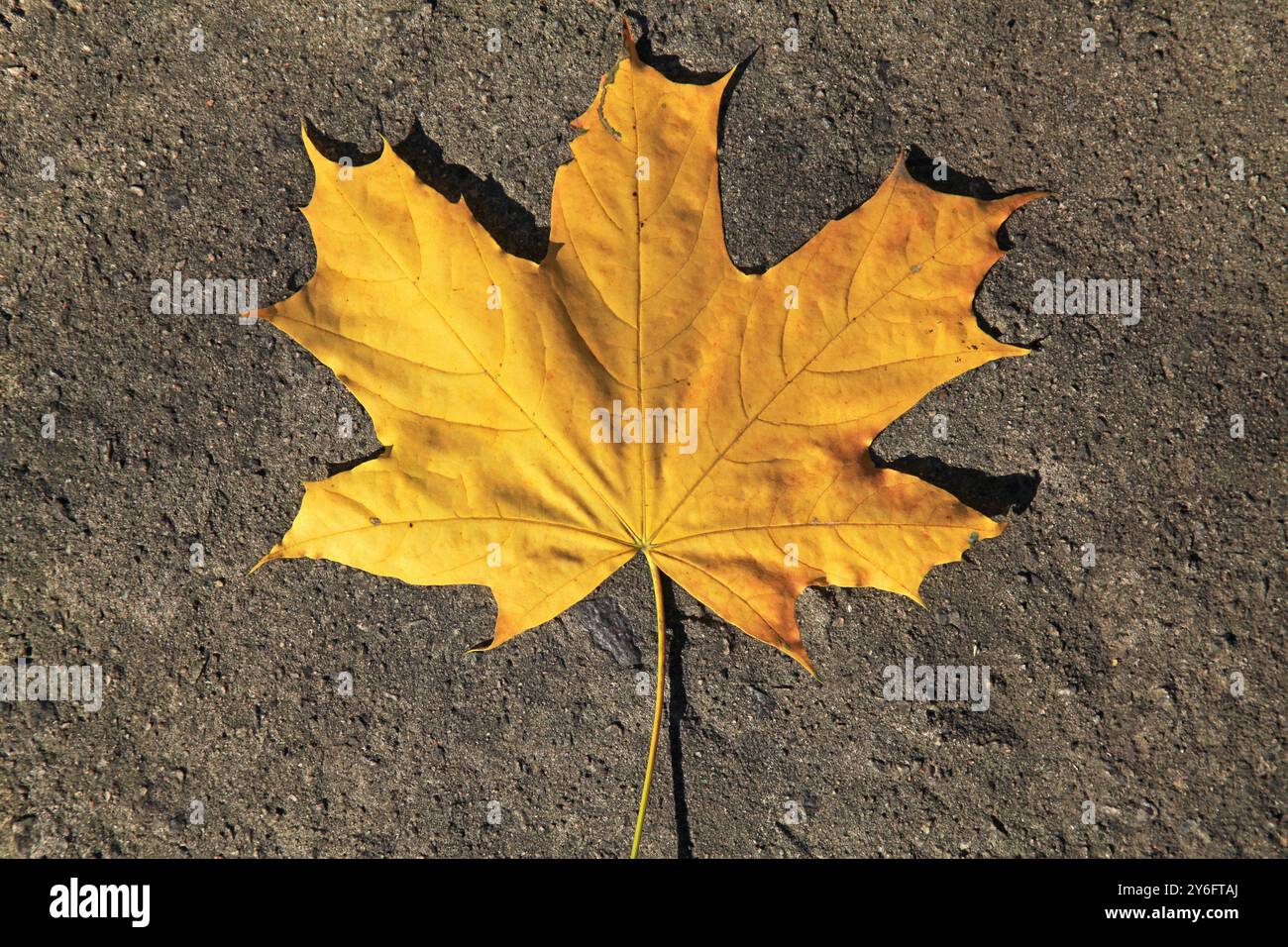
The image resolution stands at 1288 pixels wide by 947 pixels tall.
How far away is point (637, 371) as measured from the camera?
6.35ft

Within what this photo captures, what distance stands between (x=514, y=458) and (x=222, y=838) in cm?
139

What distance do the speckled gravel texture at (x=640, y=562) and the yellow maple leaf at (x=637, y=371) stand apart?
307mm

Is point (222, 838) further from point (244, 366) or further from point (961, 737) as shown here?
point (961, 737)

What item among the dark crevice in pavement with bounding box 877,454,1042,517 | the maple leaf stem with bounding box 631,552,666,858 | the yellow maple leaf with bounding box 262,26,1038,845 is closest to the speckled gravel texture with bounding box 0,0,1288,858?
the dark crevice in pavement with bounding box 877,454,1042,517

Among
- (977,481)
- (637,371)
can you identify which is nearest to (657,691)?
(637,371)

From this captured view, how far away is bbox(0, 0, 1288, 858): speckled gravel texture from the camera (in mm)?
2234

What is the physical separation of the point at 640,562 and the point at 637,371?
0.62 meters

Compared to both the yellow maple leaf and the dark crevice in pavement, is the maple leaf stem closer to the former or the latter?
the yellow maple leaf

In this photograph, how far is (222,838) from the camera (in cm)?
230

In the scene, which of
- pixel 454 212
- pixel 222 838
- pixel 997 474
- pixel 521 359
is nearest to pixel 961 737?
pixel 997 474

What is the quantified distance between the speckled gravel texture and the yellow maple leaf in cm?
31

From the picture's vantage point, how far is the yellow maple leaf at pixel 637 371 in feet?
6.27

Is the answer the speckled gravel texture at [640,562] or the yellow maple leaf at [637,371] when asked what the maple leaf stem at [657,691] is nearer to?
the yellow maple leaf at [637,371]

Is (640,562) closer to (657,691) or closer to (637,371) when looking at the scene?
(657,691)
